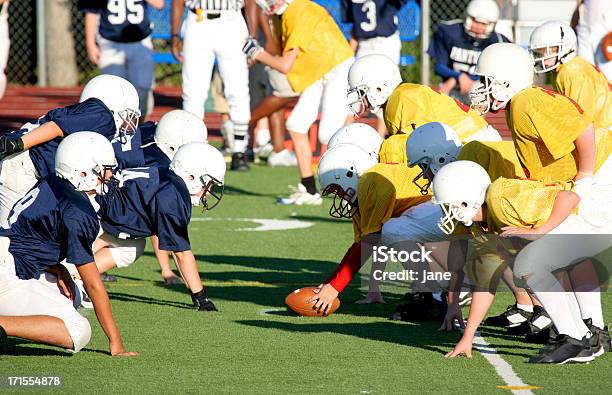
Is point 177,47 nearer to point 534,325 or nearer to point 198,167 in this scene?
point 198,167

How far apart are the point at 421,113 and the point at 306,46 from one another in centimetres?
382

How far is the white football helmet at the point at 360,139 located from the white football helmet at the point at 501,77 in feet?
3.50

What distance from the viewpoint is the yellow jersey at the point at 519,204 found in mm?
5977

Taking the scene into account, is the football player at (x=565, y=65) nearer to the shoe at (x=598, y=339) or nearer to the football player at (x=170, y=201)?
the shoe at (x=598, y=339)

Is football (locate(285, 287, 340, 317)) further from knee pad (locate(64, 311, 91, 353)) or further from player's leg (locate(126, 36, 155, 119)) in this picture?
player's leg (locate(126, 36, 155, 119))

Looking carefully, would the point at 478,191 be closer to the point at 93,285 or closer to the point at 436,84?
the point at 93,285

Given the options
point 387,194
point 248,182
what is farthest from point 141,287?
point 248,182

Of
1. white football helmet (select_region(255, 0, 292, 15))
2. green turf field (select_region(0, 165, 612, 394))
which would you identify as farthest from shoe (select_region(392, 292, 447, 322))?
white football helmet (select_region(255, 0, 292, 15))

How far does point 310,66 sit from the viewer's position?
37.4ft

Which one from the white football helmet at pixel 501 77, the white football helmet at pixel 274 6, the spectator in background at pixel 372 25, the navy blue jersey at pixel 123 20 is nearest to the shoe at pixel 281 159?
the spectator in background at pixel 372 25

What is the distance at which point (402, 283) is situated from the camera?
7922mm

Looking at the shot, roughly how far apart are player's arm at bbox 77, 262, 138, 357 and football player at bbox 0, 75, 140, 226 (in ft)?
3.64

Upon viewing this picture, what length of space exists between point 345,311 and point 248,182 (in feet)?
17.7

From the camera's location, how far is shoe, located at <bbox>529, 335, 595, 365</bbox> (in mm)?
6043
